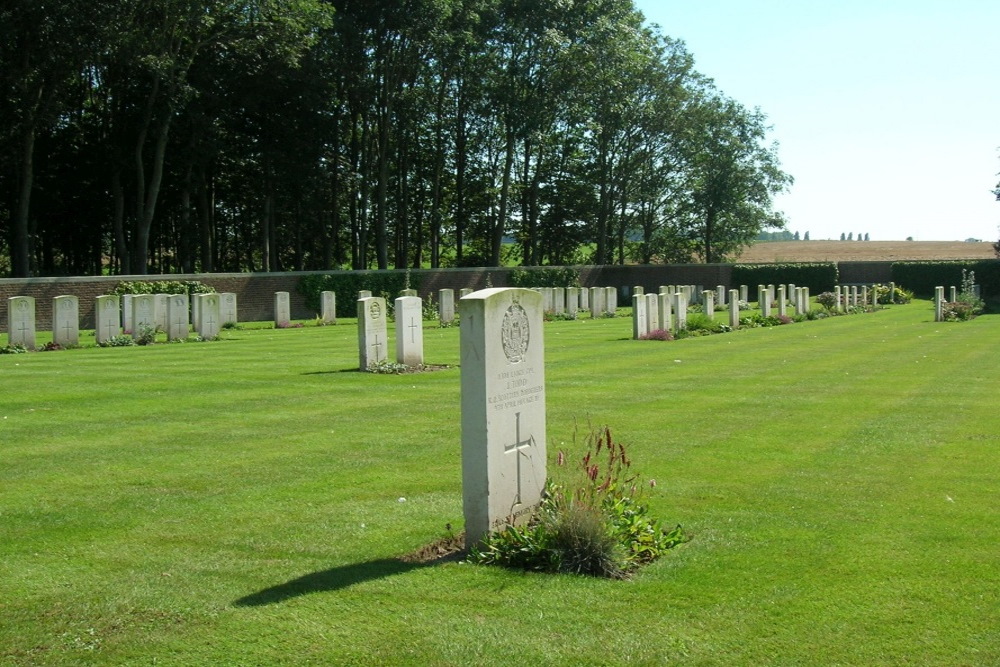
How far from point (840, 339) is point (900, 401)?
10881mm

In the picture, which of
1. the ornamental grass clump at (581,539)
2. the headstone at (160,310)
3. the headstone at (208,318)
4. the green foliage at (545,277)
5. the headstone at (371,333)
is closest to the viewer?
the ornamental grass clump at (581,539)

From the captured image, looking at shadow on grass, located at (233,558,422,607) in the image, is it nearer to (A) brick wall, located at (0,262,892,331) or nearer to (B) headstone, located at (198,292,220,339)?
(B) headstone, located at (198,292,220,339)

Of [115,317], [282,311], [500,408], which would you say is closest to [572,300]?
[282,311]

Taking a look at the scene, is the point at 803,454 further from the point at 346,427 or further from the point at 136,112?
the point at 136,112

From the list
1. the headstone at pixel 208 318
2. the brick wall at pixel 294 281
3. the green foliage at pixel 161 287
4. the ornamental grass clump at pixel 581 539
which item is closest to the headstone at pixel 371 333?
the headstone at pixel 208 318

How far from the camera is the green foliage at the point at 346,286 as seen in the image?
1484 inches

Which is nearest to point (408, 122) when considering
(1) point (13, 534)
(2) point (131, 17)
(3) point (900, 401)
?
(2) point (131, 17)

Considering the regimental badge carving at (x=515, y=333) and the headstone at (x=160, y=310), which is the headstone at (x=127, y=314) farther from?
the regimental badge carving at (x=515, y=333)

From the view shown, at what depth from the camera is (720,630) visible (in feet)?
15.5

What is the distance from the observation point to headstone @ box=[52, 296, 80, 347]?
840 inches

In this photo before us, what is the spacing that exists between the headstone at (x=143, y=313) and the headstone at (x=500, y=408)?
1769 cm

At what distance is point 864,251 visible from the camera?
73.8 m

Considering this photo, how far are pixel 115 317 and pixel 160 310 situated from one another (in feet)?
8.24

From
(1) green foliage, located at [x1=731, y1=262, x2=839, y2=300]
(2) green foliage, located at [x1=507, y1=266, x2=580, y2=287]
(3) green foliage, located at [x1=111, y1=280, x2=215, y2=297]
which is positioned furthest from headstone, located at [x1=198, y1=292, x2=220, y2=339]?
(1) green foliage, located at [x1=731, y1=262, x2=839, y2=300]
